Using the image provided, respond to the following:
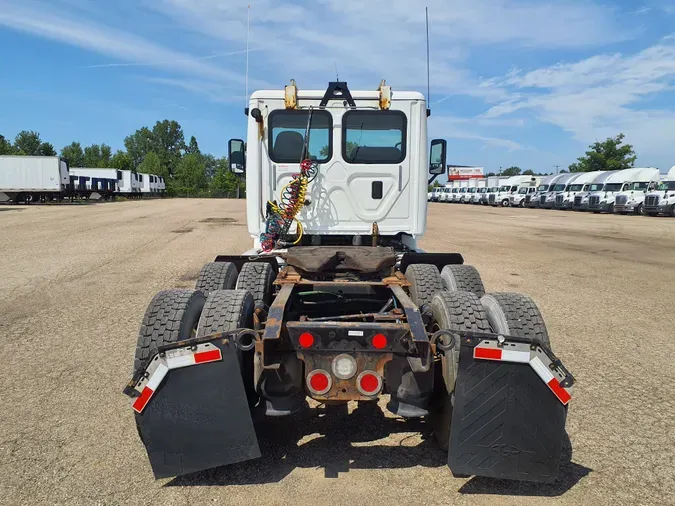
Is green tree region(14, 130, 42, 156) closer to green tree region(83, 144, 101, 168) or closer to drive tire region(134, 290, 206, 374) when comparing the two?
green tree region(83, 144, 101, 168)

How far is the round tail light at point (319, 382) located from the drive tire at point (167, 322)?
848 millimetres

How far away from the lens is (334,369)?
2.98 m

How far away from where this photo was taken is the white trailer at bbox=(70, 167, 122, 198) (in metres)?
43.3

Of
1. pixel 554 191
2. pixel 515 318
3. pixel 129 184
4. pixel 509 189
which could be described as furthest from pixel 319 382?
pixel 129 184

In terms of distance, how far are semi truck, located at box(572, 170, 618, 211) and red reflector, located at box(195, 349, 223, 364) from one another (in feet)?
129

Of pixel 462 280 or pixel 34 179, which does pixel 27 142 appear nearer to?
pixel 34 179

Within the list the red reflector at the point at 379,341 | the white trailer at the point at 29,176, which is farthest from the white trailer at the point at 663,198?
the white trailer at the point at 29,176

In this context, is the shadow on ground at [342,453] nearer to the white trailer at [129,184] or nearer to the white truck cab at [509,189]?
the white truck cab at [509,189]

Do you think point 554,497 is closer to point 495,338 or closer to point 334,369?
point 495,338

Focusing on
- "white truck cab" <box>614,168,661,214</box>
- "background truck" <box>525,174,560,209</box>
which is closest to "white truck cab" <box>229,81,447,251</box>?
"white truck cab" <box>614,168,661,214</box>

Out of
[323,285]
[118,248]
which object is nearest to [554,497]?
[323,285]

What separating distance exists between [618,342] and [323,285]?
391 cm

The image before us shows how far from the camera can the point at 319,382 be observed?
2984mm

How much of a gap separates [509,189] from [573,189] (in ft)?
36.1
